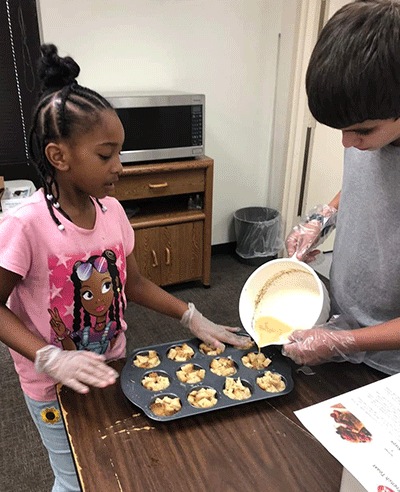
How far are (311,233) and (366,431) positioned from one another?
644mm

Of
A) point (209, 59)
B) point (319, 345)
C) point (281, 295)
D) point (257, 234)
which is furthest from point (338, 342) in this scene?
point (209, 59)

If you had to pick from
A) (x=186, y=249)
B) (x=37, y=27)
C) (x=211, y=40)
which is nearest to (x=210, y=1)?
(x=211, y=40)

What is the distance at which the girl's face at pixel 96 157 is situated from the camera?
95 cm

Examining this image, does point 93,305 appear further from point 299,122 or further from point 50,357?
point 299,122

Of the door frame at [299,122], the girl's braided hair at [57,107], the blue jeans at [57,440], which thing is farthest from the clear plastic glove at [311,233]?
A: the door frame at [299,122]

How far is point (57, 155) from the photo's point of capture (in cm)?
96

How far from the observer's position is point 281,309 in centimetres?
117

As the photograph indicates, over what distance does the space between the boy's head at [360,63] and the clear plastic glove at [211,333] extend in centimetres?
62

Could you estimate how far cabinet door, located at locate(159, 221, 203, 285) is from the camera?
2.85 m

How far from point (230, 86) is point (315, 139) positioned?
0.72 meters

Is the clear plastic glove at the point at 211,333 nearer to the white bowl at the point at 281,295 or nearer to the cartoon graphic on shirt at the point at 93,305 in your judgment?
the white bowl at the point at 281,295

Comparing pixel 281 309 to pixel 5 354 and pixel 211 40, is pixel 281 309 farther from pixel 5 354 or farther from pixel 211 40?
pixel 211 40

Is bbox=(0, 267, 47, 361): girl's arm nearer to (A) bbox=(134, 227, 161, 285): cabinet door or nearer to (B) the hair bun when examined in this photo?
(B) the hair bun

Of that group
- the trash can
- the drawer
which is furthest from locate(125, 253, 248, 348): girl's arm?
the trash can
